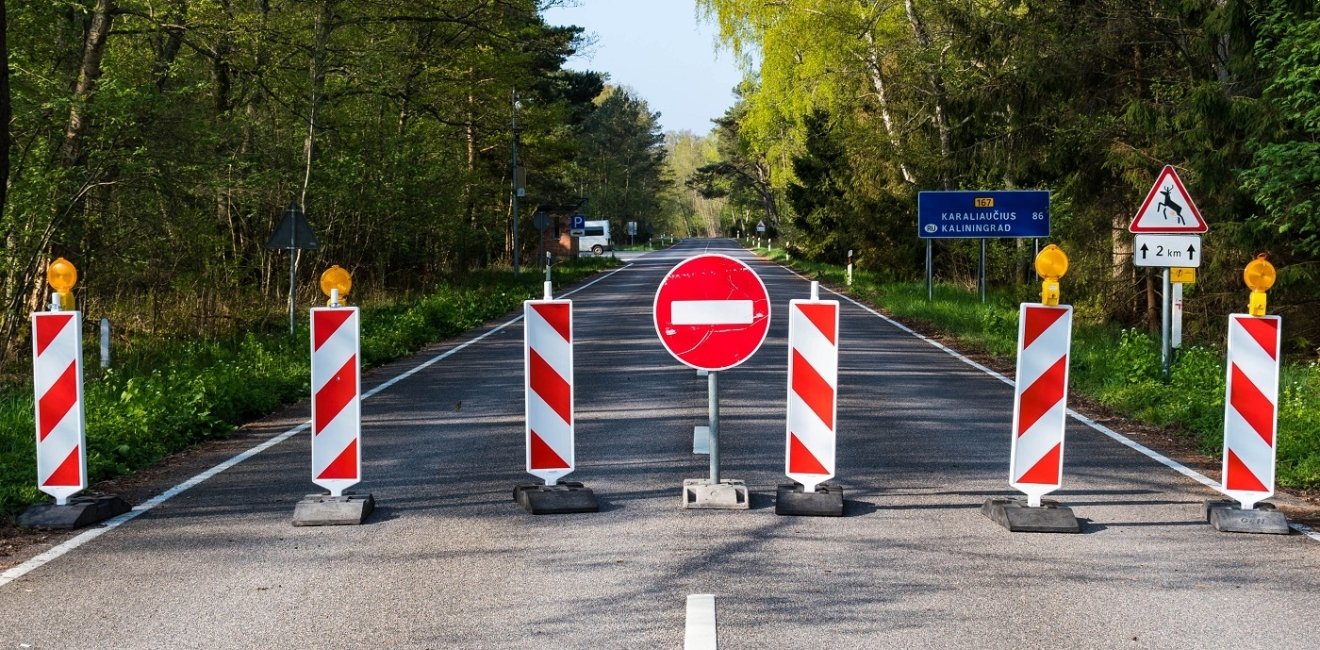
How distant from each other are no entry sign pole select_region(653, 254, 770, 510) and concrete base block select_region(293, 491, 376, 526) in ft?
6.27

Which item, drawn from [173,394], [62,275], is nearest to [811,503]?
[62,275]

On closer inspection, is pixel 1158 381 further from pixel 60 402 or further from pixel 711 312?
pixel 60 402

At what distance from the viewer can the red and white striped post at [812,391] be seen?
7.81 meters

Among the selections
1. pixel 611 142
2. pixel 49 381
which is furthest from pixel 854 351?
pixel 611 142

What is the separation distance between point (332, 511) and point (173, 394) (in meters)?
5.14

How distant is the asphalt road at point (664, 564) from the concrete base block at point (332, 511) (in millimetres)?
87

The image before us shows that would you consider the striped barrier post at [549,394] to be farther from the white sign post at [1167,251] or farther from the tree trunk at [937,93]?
the tree trunk at [937,93]

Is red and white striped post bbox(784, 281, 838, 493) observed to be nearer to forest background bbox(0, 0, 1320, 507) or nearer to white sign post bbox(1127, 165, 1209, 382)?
forest background bbox(0, 0, 1320, 507)

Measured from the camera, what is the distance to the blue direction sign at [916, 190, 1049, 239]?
1045 inches

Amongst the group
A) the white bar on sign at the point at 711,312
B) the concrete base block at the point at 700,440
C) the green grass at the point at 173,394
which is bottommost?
the concrete base block at the point at 700,440

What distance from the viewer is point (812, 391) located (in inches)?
309

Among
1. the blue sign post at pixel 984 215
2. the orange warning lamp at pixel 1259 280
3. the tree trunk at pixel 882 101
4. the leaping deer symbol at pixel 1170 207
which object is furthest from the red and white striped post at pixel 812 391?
the tree trunk at pixel 882 101

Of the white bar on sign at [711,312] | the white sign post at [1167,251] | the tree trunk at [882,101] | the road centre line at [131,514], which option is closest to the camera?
the road centre line at [131,514]

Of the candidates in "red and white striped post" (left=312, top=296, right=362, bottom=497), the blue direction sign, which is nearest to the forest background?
the blue direction sign
